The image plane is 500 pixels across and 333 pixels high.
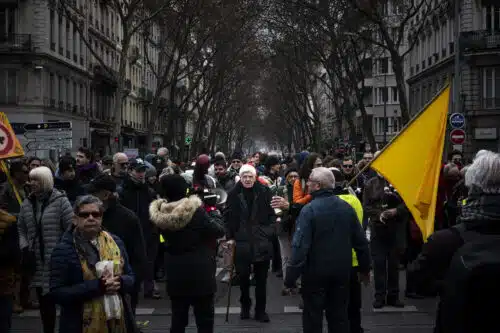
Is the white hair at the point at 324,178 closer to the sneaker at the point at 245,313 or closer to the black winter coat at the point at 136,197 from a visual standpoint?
the sneaker at the point at 245,313

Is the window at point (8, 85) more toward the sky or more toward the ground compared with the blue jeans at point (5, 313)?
more toward the sky

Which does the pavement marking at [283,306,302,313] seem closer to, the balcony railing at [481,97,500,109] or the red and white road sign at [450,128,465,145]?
the red and white road sign at [450,128,465,145]

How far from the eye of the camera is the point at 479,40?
3981 cm

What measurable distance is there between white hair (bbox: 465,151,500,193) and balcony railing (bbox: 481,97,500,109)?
38433 mm

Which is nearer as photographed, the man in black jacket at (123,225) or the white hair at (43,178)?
the man in black jacket at (123,225)

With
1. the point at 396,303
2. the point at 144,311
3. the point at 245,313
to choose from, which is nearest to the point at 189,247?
the point at 245,313

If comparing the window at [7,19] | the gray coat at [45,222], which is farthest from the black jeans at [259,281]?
the window at [7,19]

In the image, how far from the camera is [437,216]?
10.9 metres

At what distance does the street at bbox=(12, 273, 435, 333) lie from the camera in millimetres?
8305

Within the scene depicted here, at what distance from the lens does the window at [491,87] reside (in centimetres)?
4028

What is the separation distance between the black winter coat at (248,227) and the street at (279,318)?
2.27 feet

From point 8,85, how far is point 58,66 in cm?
373

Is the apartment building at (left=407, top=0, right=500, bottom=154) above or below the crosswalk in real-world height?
above

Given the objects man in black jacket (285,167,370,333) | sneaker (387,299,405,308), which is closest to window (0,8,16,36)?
sneaker (387,299,405,308)
